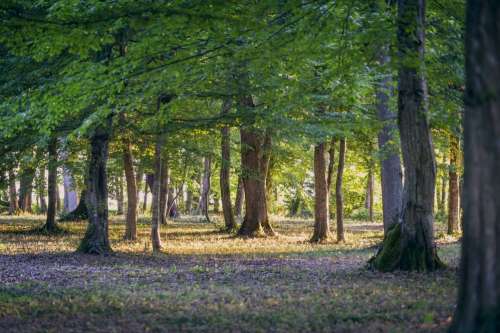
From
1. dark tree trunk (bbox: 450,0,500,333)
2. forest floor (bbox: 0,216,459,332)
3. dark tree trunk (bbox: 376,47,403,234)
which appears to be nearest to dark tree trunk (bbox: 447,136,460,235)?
dark tree trunk (bbox: 376,47,403,234)

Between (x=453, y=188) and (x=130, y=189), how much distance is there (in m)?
13.3

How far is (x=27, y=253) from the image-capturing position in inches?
719

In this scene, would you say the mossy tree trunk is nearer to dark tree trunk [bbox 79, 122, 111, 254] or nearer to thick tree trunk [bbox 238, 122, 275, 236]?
thick tree trunk [bbox 238, 122, 275, 236]

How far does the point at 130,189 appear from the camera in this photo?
23.4 meters

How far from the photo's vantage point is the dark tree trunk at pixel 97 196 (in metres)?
17.8

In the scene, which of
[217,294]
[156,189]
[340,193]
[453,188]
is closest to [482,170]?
[217,294]

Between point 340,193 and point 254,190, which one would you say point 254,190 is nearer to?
point 254,190

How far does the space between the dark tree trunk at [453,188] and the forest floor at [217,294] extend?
6.77m

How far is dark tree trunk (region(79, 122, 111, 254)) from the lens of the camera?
17.8 m

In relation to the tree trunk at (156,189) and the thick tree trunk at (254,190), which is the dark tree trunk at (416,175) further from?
the thick tree trunk at (254,190)

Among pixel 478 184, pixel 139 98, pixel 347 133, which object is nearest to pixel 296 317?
pixel 478 184

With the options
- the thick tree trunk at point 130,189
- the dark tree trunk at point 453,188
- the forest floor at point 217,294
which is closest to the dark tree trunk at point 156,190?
the forest floor at point 217,294

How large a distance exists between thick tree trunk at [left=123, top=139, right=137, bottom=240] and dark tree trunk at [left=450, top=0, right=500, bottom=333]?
1835 centimetres

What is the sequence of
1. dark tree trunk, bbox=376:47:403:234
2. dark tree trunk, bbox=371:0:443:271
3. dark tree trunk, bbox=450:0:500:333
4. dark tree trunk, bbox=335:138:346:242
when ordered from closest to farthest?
1. dark tree trunk, bbox=450:0:500:333
2. dark tree trunk, bbox=371:0:443:271
3. dark tree trunk, bbox=376:47:403:234
4. dark tree trunk, bbox=335:138:346:242
